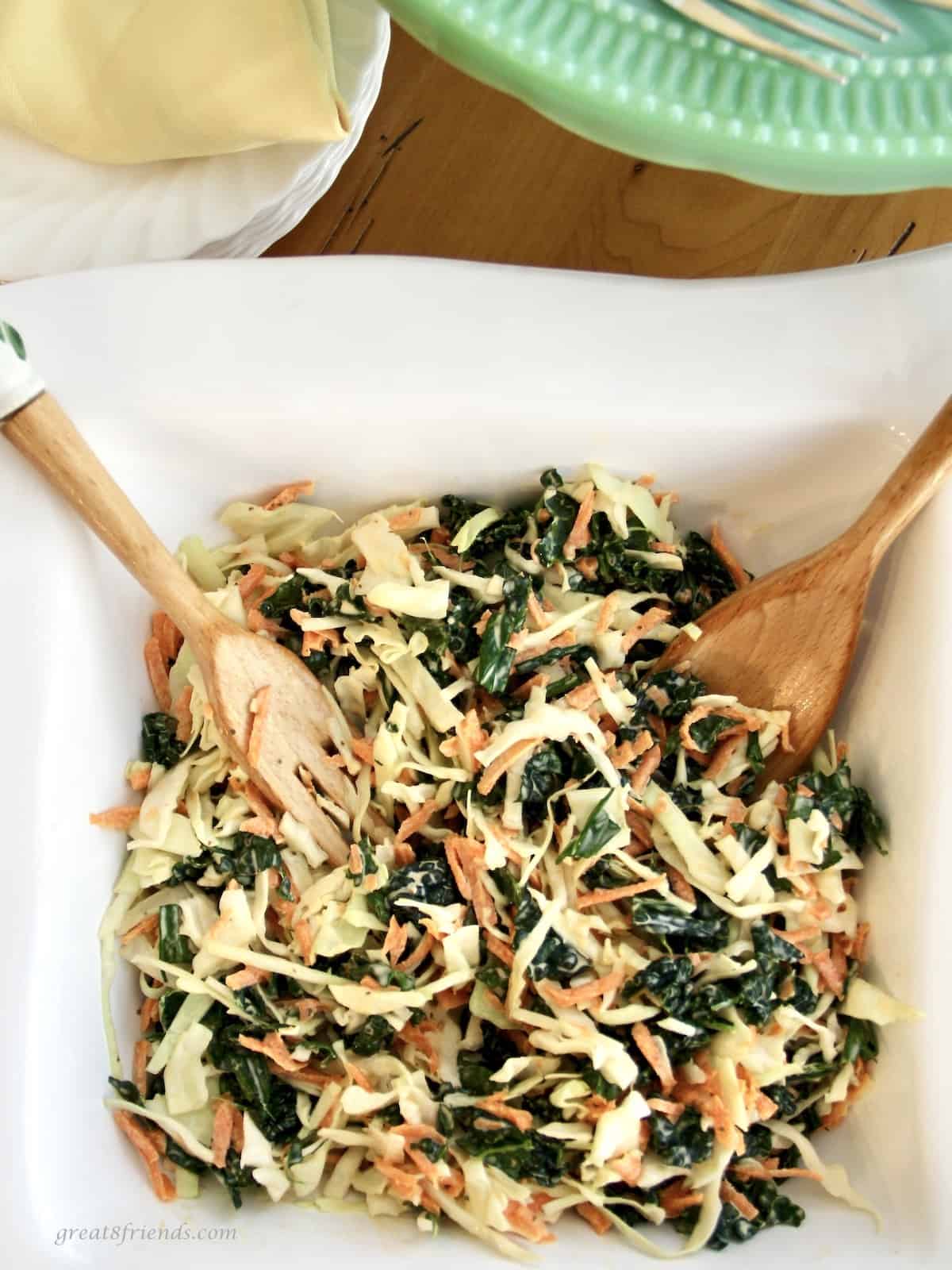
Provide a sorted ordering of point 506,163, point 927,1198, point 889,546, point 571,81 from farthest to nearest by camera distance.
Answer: point 506,163, point 889,546, point 927,1198, point 571,81

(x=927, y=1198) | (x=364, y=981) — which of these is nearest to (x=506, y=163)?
(x=364, y=981)

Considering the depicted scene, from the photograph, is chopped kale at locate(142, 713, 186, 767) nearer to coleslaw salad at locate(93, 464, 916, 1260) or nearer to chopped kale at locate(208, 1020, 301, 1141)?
coleslaw salad at locate(93, 464, 916, 1260)

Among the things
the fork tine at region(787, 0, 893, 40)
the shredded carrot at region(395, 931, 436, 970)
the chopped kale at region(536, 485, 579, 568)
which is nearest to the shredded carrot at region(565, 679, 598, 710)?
the chopped kale at region(536, 485, 579, 568)

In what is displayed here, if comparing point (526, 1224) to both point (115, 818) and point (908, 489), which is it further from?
point (908, 489)

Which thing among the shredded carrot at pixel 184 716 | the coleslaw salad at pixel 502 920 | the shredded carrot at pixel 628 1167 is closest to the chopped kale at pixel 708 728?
the coleslaw salad at pixel 502 920

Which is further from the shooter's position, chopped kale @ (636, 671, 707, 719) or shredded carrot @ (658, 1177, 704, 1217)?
chopped kale @ (636, 671, 707, 719)

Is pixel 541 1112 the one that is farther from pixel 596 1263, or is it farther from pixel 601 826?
pixel 601 826
